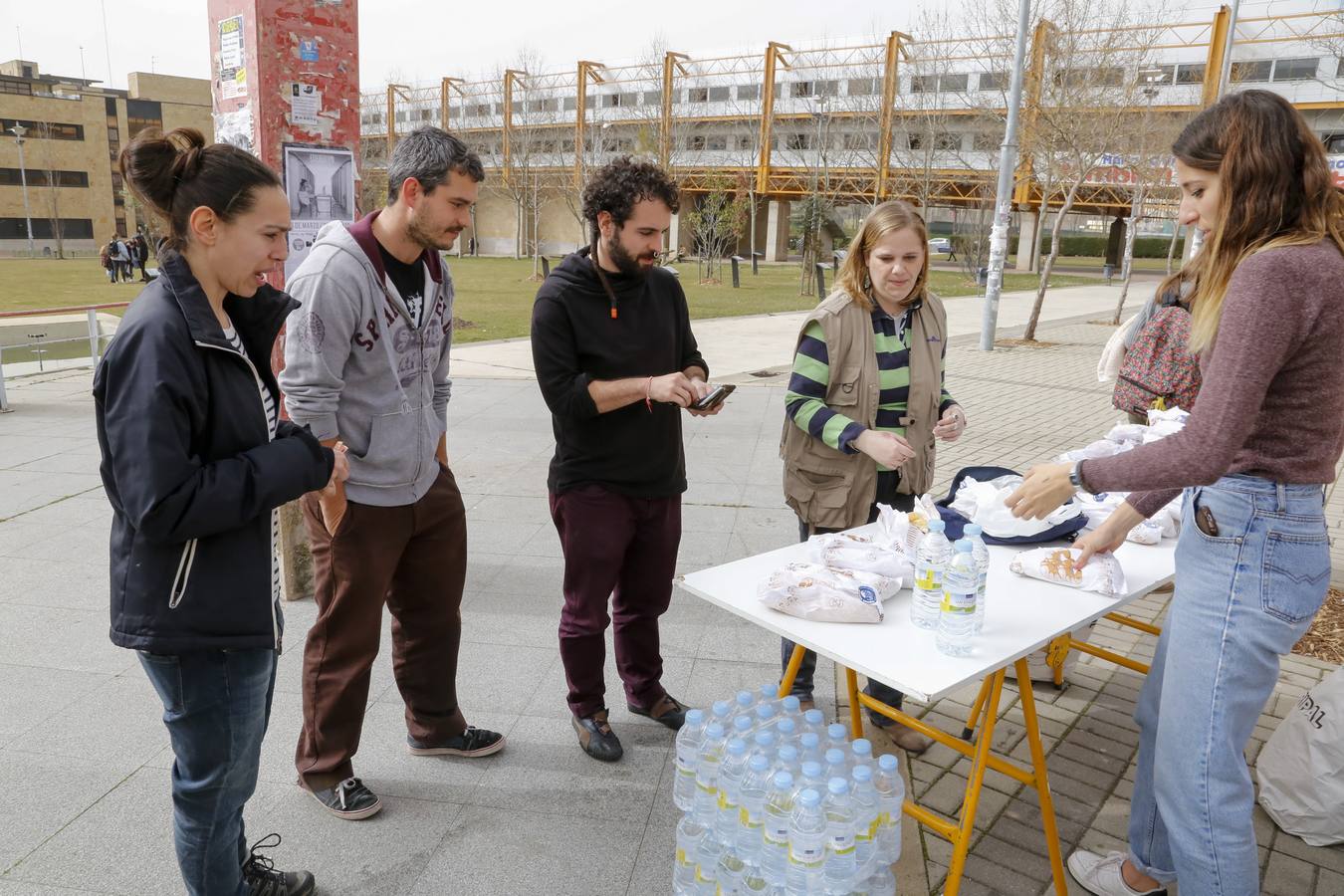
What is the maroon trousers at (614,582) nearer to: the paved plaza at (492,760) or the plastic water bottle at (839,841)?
the paved plaza at (492,760)

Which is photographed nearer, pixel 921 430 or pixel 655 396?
pixel 655 396

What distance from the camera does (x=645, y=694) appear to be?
3.46 metres

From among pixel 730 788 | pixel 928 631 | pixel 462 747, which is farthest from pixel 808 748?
pixel 462 747

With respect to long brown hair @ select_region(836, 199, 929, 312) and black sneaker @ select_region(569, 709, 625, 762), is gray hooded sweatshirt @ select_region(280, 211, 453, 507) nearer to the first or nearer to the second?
black sneaker @ select_region(569, 709, 625, 762)

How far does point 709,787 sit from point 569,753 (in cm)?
111

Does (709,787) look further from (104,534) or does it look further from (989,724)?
(104,534)

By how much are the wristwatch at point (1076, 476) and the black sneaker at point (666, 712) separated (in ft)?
6.06

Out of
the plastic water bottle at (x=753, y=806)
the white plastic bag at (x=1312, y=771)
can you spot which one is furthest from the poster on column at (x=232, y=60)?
the white plastic bag at (x=1312, y=771)

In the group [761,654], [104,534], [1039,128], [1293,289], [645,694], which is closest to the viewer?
[1293,289]

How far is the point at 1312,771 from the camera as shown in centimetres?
281

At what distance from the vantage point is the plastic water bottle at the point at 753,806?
6.72 feet

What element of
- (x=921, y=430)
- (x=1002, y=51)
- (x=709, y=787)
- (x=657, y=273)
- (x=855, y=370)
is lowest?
(x=709, y=787)

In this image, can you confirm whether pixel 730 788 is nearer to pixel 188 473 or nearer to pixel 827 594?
pixel 827 594

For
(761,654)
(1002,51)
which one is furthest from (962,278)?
(761,654)
